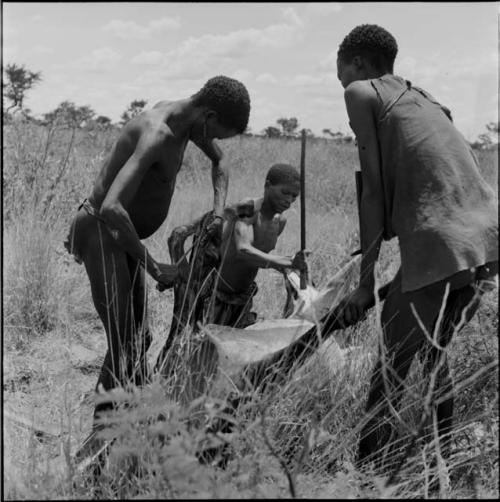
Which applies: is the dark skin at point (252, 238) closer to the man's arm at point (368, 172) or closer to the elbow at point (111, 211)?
the elbow at point (111, 211)

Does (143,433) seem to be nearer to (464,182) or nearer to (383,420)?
(383,420)

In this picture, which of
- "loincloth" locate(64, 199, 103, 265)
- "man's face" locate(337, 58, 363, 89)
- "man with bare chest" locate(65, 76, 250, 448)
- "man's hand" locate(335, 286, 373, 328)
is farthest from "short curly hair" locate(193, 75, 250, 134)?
"man's hand" locate(335, 286, 373, 328)

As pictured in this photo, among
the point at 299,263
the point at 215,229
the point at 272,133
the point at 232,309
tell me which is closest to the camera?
the point at 299,263

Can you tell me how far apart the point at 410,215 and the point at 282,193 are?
145 cm

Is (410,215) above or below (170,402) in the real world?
above

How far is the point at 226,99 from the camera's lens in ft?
9.85

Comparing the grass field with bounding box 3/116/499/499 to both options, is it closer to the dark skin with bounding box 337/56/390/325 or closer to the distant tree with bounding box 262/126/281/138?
the dark skin with bounding box 337/56/390/325

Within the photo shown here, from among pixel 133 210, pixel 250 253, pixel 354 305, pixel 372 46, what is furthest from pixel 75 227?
pixel 372 46

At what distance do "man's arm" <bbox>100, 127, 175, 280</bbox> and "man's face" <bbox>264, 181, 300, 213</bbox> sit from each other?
1.01m

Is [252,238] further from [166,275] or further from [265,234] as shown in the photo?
[166,275]

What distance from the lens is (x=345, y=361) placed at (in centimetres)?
309

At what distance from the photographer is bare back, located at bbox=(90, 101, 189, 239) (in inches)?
116

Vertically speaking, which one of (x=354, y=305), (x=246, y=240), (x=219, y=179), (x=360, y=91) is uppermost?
(x=360, y=91)

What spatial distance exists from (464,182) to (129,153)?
1.40 m
